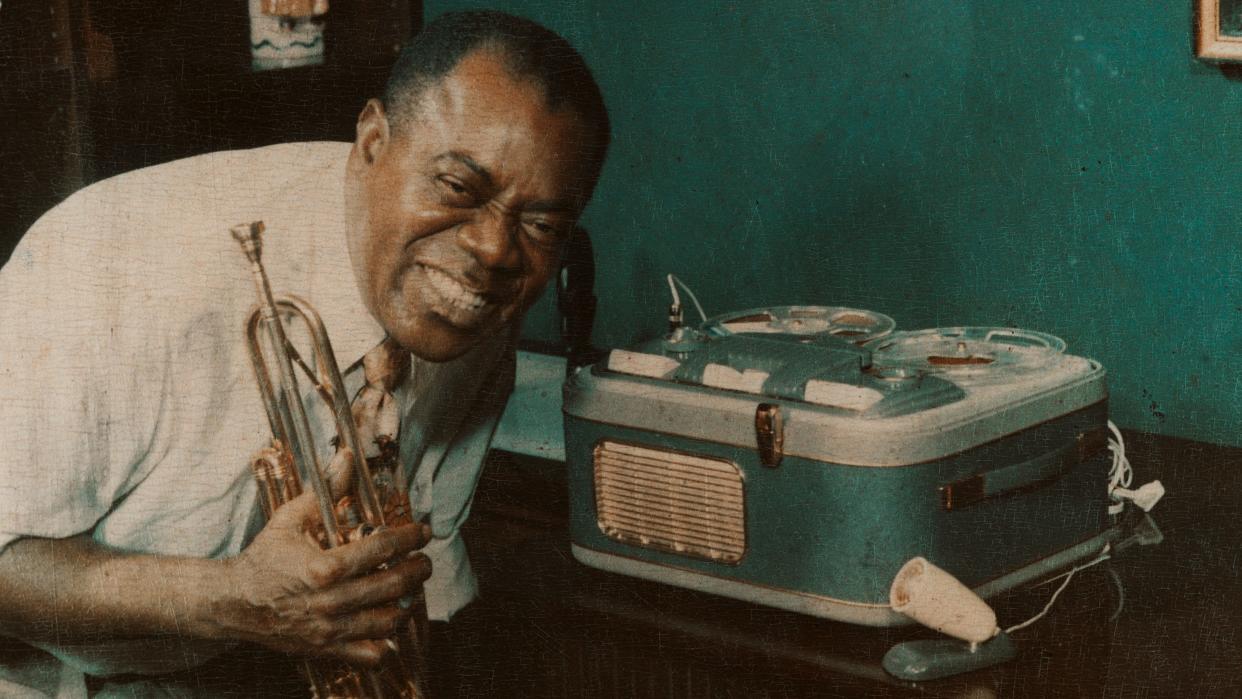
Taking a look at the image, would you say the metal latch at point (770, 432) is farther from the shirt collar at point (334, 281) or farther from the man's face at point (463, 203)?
the shirt collar at point (334, 281)

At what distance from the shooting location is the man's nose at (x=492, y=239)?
1.30 meters

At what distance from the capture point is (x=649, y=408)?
4.89ft

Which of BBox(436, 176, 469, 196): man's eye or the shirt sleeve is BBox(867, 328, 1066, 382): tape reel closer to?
BBox(436, 176, 469, 196): man's eye

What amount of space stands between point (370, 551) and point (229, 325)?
0.99 ft

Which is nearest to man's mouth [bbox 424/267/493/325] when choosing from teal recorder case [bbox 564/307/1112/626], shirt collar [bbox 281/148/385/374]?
shirt collar [bbox 281/148/385/374]

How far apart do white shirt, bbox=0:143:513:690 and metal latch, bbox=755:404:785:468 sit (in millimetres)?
412

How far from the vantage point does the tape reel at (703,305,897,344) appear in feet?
5.42

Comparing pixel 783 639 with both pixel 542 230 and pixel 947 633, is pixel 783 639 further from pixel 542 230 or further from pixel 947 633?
pixel 542 230

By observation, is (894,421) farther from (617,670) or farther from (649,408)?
(617,670)

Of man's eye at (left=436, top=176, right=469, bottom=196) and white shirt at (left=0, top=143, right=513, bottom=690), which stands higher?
man's eye at (left=436, top=176, right=469, bottom=196)

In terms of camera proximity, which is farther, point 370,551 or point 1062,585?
point 1062,585

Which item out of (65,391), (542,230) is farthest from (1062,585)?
(65,391)

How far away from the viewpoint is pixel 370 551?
47.6 inches

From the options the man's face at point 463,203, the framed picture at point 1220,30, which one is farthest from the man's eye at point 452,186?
the framed picture at point 1220,30
